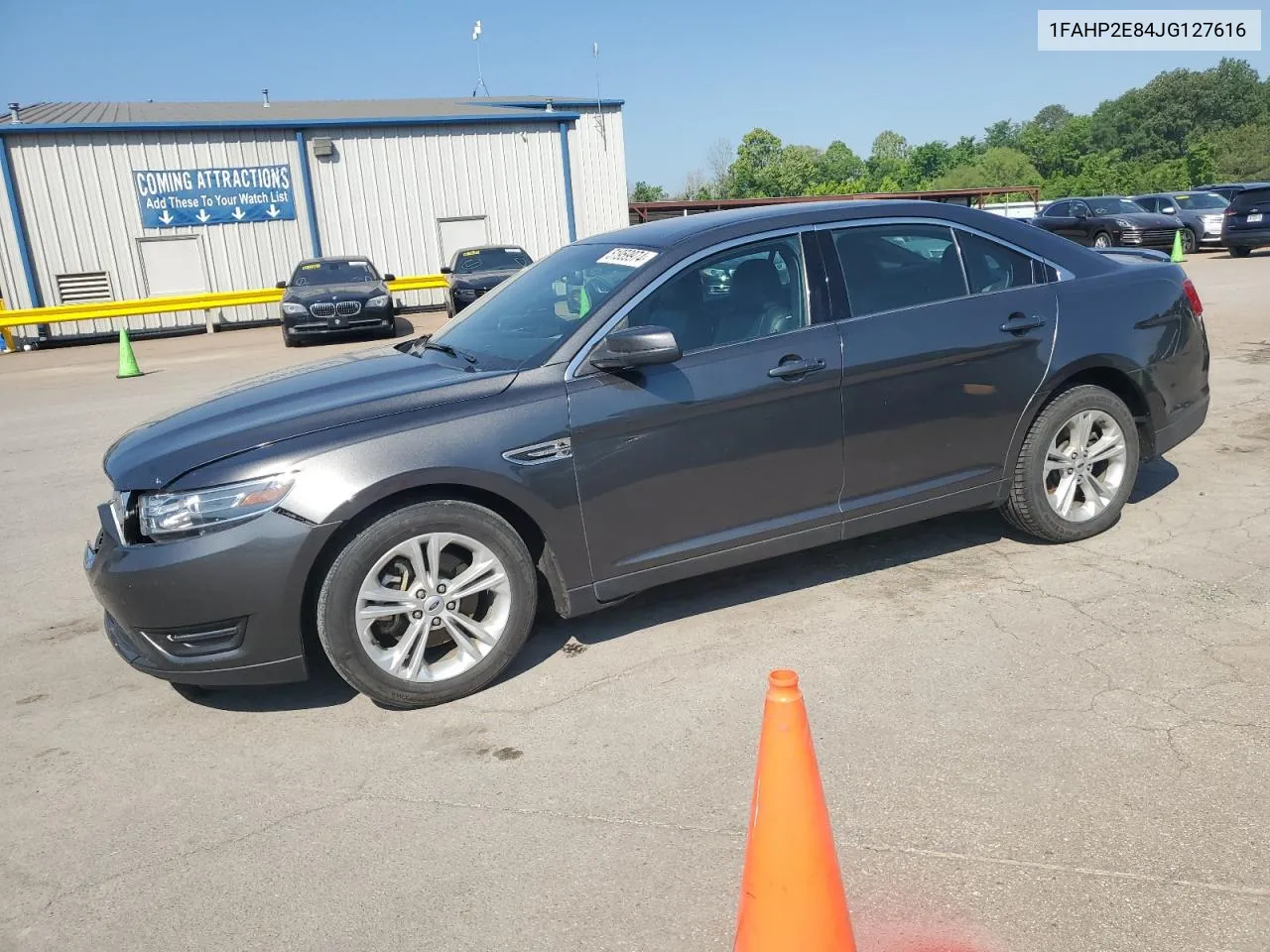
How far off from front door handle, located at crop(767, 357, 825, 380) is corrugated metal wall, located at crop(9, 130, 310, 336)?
22257 mm

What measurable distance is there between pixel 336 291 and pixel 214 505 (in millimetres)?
14999

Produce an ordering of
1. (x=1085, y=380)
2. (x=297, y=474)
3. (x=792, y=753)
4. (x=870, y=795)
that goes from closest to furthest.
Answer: (x=792, y=753), (x=870, y=795), (x=297, y=474), (x=1085, y=380)

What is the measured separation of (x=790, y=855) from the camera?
2.11 metres

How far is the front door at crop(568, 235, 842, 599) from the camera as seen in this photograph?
3969mm

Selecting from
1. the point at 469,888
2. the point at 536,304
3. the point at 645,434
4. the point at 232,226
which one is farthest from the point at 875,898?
the point at 232,226

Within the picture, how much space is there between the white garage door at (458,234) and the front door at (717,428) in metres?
22.8

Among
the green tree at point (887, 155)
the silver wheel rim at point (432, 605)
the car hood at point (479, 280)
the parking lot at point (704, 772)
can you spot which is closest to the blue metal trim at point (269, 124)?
the car hood at point (479, 280)

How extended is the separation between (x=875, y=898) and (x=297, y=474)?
2295 millimetres

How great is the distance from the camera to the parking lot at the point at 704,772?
2596 mm

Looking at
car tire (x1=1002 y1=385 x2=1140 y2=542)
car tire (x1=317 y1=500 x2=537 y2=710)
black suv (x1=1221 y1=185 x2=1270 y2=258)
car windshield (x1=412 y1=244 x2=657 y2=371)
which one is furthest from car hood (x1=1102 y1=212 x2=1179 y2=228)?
car tire (x1=317 y1=500 x2=537 y2=710)

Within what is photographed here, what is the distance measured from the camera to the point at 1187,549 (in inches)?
194

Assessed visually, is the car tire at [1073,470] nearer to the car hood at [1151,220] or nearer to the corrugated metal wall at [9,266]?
the car hood at [1151,220]

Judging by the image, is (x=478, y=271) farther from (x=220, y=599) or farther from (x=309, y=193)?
(x=220, y=599)

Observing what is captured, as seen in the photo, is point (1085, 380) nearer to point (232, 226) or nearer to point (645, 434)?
point (645, 434)
